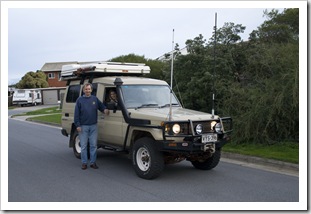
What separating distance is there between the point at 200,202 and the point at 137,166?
1.96 m

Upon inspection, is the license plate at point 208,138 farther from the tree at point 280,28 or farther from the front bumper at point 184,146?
the tree at point 280,28

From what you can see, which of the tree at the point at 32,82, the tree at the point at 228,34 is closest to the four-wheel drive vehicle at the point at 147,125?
the tree at the point at 228,34

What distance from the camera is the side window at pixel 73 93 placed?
977 cm

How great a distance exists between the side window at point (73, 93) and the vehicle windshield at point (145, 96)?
2.12 m

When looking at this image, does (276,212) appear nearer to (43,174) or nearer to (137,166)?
(137,166)

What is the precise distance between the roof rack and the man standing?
799 millimetres

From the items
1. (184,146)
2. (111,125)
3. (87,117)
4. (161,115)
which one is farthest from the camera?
(111,125)

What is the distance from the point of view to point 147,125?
7.07 metres

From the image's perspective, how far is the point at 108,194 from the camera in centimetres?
621

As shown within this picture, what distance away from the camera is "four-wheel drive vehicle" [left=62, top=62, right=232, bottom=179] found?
22.2 feet

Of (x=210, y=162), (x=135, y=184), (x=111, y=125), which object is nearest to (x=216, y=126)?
(x=210, y=162)

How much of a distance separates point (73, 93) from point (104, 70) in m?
1.62

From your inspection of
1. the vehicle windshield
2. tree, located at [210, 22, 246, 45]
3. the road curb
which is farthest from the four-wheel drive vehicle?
tree, located at [210, 22, 246, 45]

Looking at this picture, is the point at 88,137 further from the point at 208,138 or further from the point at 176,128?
the point at 208,138
